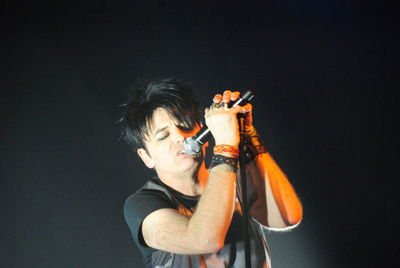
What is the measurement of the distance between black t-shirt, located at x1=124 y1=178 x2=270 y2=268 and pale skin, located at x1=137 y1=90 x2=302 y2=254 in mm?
44

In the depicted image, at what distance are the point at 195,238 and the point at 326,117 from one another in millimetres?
1267

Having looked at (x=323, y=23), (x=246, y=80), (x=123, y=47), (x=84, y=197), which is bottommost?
(x=84, y=197)

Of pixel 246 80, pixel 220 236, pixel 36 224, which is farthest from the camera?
pixel 246 80

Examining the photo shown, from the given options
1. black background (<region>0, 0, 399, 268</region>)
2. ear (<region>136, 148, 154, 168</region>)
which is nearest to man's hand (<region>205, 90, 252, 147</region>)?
ear (<region>136, 148, 154, 168</region>)

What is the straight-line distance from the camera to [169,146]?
5.73 feet

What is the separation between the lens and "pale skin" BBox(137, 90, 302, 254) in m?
1.35

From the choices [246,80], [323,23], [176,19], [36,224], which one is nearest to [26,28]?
[176,19]

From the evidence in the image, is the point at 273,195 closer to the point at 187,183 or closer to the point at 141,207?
the point at 187,183

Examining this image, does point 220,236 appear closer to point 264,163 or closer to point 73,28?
point 264,163

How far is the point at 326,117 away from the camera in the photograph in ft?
7.69

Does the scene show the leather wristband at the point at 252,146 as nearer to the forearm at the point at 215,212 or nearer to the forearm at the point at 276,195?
the forearm at the point at 276,195

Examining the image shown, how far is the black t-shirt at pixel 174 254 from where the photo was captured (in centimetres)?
153

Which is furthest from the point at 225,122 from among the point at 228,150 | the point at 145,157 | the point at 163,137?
the point at 145,157

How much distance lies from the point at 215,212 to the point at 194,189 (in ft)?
1.32
